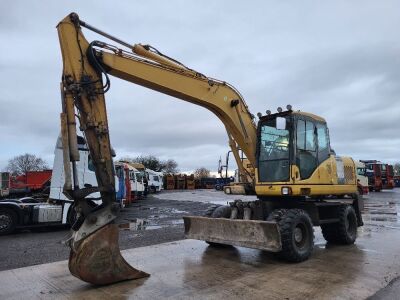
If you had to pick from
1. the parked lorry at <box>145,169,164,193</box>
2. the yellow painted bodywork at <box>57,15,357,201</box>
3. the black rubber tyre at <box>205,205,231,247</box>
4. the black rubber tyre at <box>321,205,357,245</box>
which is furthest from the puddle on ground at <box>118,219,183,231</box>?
the parked lorry at <box>145,169,164,193</box>

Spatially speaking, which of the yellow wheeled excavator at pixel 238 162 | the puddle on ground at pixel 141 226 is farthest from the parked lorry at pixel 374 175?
the yellow wheeled excavator at pixel 238 162

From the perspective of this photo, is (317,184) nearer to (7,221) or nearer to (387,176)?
(7,221)

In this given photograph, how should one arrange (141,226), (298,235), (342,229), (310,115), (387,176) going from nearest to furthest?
1. (298,235)
2. (310,115)
3. (342,229)
4. (141,226)
5. (387,176)

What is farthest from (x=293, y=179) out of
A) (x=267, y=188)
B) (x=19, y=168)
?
(x=19, y=168)

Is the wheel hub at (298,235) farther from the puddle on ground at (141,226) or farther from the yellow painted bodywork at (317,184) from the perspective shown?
the puddle on ground at (141,226)

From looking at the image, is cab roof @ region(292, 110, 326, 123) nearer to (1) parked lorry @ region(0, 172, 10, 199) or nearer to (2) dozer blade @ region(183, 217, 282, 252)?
(2) dozer blade @ region(183, 217, 282, 252)

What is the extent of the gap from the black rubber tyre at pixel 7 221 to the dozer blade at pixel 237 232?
6628 mm

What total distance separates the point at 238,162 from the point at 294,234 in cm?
264

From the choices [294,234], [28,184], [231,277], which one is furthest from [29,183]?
[231,277]

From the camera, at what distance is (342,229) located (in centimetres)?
980

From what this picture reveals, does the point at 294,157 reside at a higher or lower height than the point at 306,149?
lower

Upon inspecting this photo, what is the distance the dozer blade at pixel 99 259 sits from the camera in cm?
593

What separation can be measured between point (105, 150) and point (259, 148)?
12.8ft

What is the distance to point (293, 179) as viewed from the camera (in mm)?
8523
